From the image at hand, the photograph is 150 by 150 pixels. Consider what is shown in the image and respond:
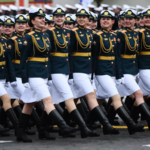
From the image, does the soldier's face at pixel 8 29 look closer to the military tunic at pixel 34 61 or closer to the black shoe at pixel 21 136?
the military tunic at pixel 34 61

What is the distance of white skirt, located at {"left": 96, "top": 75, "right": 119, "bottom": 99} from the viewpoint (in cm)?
876

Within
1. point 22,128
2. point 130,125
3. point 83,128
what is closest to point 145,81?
point 130,125

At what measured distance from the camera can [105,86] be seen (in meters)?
8.81

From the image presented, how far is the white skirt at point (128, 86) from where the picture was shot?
9.08 metres

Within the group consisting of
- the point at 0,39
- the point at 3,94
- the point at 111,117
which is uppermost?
the point at 0,39

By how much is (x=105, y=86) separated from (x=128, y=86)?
0.50 metres

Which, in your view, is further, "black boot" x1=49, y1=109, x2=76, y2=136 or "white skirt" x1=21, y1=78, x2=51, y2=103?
"white skirt" x1=21, y1=78, x2=51, y2=103

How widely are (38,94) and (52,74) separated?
731 millimetres

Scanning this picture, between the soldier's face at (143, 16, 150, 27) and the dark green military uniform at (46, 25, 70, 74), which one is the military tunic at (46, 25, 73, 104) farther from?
the soldier's face at (143, 16, 150, 27)

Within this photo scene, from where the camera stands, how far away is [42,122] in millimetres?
8750

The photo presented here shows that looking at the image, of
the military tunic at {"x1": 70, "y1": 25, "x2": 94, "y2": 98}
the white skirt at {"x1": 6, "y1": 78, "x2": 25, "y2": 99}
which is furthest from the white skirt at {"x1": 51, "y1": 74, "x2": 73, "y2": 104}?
the white skirt at {"x1": 6, "y1": 78, "x2": 25, "y2": 99}

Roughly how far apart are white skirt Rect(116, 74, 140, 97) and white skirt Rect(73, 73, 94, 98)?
2.00ft

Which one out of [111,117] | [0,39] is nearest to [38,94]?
[0,39]

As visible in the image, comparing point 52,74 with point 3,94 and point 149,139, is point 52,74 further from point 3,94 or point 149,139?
point 149,139
